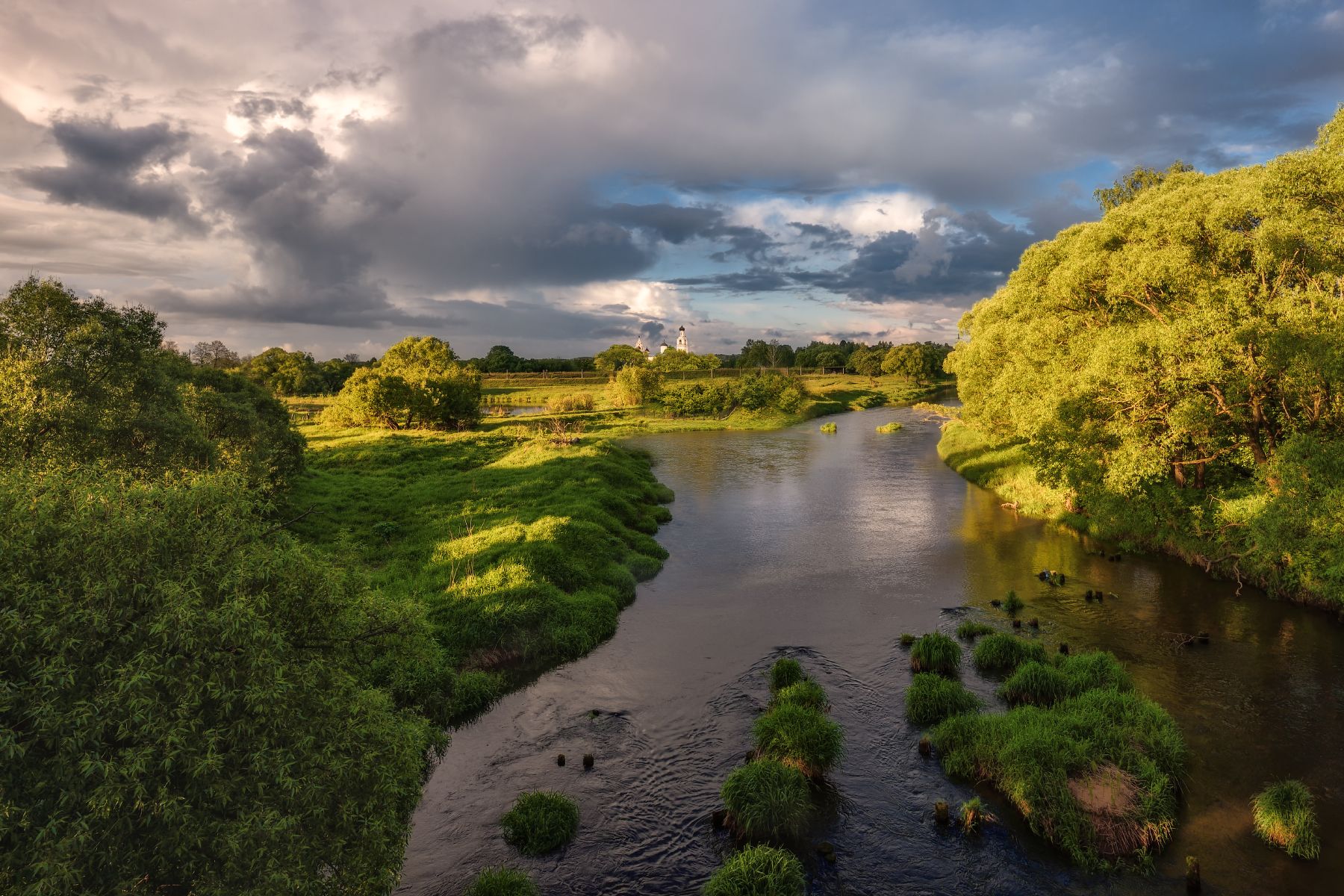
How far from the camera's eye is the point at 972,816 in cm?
1777

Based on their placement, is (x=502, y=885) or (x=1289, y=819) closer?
(x=502, y=885)

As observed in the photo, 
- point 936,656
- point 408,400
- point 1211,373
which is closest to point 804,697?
point 936,656

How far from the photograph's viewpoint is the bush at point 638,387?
130250 millimetres

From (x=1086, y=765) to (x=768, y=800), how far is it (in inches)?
346

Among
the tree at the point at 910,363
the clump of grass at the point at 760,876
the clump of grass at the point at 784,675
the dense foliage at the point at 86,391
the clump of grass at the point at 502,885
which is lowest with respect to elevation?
the clump of grass at the point at 502,885

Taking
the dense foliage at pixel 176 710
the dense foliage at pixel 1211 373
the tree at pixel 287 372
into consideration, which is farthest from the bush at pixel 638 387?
the dense foliage at pixel 176 710

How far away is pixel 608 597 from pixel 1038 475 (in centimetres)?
2715

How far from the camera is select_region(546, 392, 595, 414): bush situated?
4882 inches

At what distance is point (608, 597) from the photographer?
3359cm

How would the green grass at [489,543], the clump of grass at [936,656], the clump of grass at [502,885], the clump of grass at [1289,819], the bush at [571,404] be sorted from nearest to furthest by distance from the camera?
the clump of grass at [502,885], the clump of grass at [1289,819], the clump of grass at [936,656], the green grass at [489,543], the bush at [571,404]

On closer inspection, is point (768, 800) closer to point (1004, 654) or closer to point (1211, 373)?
point (1004, 654)

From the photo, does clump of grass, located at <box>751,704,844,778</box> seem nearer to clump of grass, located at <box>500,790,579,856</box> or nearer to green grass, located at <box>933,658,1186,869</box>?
green grass, located at <box>933,658,1186,869</box>

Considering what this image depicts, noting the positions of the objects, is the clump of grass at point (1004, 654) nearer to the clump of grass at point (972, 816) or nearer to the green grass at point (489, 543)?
the clump of grass at point (972, 816)

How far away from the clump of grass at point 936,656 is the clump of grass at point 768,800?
9.37 meters
